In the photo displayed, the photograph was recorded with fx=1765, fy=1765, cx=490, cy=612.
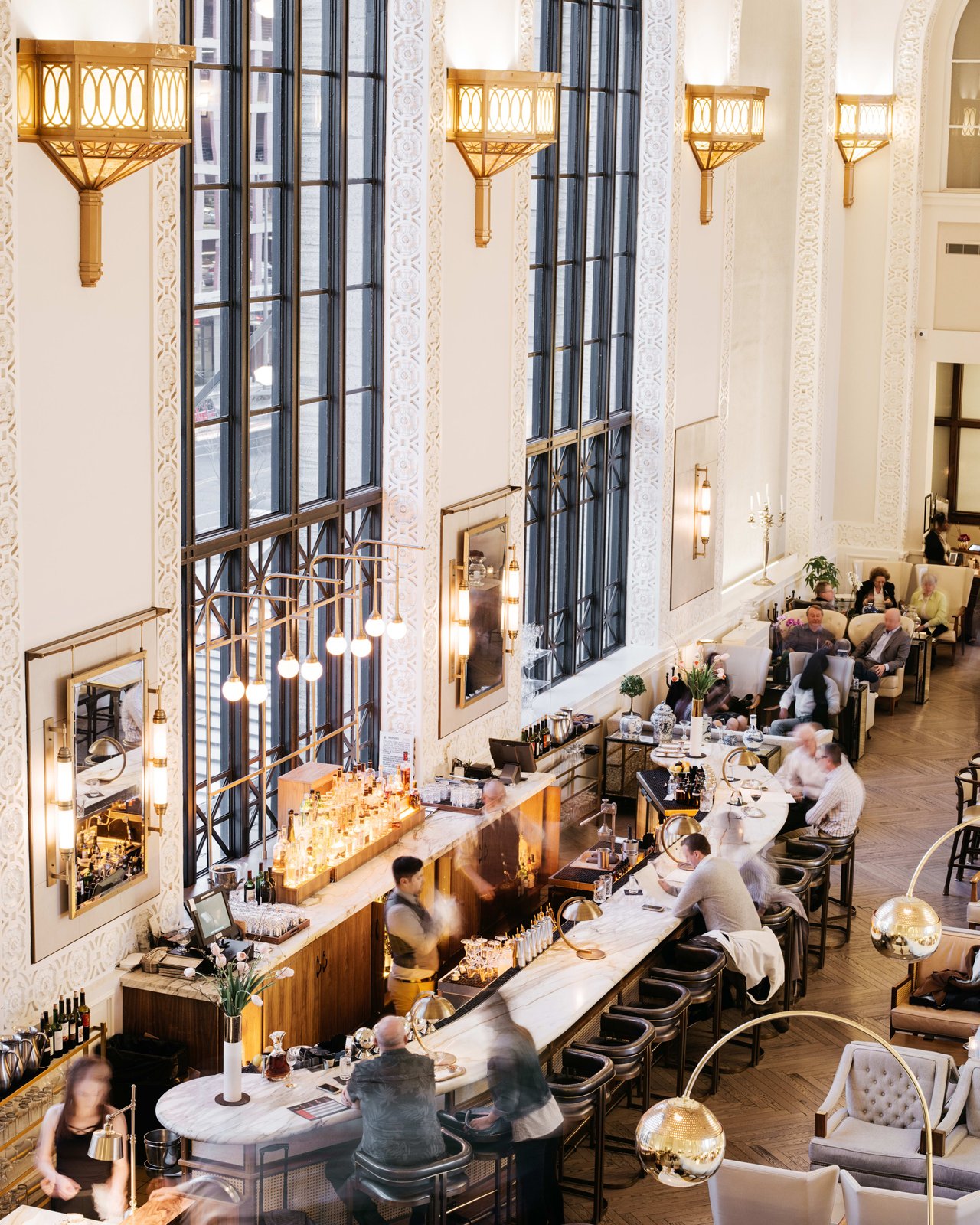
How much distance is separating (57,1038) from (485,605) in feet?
16.1

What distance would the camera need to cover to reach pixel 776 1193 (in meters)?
7.57

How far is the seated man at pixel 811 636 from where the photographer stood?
16.3 meters

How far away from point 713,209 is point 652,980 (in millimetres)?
8206

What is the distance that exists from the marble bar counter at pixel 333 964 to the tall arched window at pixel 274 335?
0.79 m

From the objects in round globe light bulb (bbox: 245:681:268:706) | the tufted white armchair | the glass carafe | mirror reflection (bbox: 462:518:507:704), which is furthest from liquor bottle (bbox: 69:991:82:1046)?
mirror reflection (bbox: 462:518:507:704)

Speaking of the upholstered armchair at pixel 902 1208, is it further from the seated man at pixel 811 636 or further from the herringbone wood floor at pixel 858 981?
the seated man at pixel 811 636

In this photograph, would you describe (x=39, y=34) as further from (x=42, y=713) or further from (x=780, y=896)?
(x=780, y=896)

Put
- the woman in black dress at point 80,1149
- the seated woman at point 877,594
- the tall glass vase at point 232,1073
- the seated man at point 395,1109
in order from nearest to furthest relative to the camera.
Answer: the woman in black dress at point 80,1149, the seated man at point 395,1109, the tall glass vase at point 232,1073, the seated woman at point 877,594

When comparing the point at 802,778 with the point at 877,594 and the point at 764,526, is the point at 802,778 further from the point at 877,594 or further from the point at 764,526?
the point at 764,526

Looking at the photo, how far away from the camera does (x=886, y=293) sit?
65.8ft

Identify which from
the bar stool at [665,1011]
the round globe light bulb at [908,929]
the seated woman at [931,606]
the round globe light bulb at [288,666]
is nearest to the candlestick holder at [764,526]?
the seated woman at [931,606]

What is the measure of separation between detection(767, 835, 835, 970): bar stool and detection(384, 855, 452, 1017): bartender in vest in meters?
2.69

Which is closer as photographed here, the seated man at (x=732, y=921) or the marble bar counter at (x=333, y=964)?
the marble bar counter at (x=333, y=964)

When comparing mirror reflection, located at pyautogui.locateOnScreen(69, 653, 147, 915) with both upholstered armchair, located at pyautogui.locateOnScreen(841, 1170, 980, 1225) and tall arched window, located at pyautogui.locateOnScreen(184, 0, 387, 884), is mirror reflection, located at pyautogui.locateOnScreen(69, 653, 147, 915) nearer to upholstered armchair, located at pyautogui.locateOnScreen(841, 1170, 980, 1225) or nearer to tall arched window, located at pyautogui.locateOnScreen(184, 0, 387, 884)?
tall arched window, located at pyautogui.locateOnScreen(184, 0, 387, 884)
